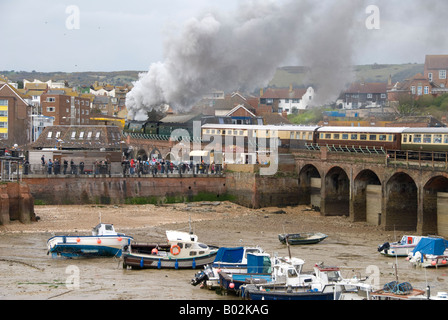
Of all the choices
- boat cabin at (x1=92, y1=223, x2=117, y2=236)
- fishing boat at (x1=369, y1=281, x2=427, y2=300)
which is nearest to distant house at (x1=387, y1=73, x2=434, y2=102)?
boat cabin at (x1=92, y1=223, x2=117, y2=236)

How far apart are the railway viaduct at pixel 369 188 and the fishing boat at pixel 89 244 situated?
25.5m

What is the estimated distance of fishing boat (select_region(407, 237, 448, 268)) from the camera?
Result: 173 ft

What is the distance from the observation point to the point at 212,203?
82.8 metres

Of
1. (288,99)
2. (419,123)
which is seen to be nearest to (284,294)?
(419,123)

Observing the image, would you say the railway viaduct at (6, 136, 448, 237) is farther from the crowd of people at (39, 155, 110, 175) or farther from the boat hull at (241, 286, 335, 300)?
the boat hull at (241, 286, 335, 300)

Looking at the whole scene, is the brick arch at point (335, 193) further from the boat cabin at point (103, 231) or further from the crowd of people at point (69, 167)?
the boat cabin at point (103, 231)

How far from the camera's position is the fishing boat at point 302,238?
60700 millimetres

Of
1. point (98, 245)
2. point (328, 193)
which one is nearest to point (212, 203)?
point (328, 193)

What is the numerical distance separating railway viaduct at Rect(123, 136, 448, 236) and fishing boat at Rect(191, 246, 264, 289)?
2273cm

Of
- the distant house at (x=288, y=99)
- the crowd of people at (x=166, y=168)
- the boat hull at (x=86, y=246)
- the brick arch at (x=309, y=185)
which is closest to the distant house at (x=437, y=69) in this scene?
the distant house at (x=288, y=99)

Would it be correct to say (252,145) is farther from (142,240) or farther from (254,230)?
(142,240)

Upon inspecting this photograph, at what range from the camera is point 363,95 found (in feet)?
543

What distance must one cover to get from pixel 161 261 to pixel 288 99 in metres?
123

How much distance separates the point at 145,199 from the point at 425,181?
29473 mm
